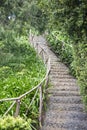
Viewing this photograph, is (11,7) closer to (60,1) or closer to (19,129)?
(60,1)

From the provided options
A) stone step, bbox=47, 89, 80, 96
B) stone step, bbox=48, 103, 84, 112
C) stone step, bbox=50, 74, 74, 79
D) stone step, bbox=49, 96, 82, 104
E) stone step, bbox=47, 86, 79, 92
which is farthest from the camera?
stone step, bbox=50, 74, 74, 79

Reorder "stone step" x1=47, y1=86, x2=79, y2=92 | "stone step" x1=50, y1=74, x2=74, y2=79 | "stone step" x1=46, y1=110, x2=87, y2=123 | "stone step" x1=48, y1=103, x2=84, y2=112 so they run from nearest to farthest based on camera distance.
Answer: "stone step" x1=46, y1=110, x2=87, y2=123, "stone step" x1=48, y1=103, x2=84, y2=112, "stone step" x1=47, y1=86, x2=79, y2=92, "stone step" x1=50, y1=74, x2=74, y2=79

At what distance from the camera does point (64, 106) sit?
32.9ft

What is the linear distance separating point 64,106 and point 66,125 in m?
1.63

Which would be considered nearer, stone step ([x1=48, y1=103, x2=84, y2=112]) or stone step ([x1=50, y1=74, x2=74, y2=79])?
stone step ([x1=48, y1=103, x2=84, y2=112])

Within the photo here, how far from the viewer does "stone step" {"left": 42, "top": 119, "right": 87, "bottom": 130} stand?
8.26 m

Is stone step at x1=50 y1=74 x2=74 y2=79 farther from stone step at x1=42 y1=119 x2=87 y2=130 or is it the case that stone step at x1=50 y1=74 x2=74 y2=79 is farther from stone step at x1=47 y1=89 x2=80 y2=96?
stone step at x1=42 y1=119 x2=87 y2=130

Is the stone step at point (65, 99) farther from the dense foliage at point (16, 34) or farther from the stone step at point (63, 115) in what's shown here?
the dense foliage at point (16, 34)

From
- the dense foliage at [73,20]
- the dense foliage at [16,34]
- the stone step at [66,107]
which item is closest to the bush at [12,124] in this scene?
the dense foliage at [73,20]


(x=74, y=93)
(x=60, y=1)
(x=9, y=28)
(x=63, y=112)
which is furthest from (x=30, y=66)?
(x=60, y=1)

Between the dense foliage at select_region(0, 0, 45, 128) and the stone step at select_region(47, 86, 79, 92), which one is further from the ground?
the dense foliage at select_region(0, 0, 45, 128)

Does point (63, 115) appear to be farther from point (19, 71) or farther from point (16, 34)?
point (16, 34)

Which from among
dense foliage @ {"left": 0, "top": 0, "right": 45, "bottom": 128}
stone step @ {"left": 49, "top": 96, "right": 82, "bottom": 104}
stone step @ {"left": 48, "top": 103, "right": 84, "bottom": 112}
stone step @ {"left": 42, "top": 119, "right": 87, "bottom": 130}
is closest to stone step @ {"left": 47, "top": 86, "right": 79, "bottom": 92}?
dense foliage @ {"left": 0, "top": 0, "right": 45, "bottom": 128}

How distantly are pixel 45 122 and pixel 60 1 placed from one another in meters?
3.08
